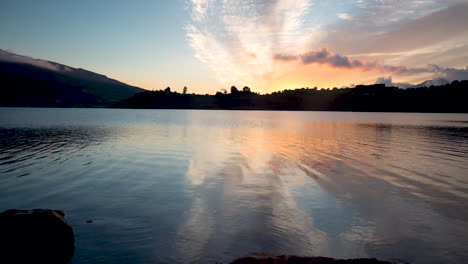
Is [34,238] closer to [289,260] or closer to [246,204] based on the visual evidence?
[289,260]

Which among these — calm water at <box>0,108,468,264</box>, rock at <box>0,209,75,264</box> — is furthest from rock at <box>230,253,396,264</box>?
rock at <box>0,209,75,264</box>

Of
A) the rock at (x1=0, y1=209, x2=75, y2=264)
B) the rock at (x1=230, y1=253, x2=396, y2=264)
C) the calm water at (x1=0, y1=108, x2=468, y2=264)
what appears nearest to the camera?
the rock at (x1=230, y1=253, x2=396, y2=264)

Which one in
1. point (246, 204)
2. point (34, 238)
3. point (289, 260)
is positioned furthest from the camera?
point (246, 204)

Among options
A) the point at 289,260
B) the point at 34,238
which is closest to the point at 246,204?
the point at 289,260

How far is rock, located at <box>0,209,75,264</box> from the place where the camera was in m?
6.61

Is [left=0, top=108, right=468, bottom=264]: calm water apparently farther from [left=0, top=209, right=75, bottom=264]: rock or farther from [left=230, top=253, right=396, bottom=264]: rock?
[left=230, top=253, right=396, bottom=264]: rock

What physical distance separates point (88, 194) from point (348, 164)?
17.8 m

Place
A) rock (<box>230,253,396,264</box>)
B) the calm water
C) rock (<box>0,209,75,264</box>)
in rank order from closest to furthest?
rock (<box>230,253,396,264</box>) < rock (<box>0,209,75,264</box>) < the calm water

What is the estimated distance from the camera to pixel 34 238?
22.4 feet

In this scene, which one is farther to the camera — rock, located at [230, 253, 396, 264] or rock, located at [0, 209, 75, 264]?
rock, located at [0, 209, 75, 264]

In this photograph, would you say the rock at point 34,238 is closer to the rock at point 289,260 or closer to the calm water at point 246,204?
the calm water at point 246,204

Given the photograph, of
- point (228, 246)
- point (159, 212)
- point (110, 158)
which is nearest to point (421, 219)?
point (228, 246)

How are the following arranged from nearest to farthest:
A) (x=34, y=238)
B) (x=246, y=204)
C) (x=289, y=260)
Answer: (x=289, y=260) < (x=34, y=238) < (x=246, y=204)

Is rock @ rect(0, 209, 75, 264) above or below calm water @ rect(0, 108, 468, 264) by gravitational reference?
above
